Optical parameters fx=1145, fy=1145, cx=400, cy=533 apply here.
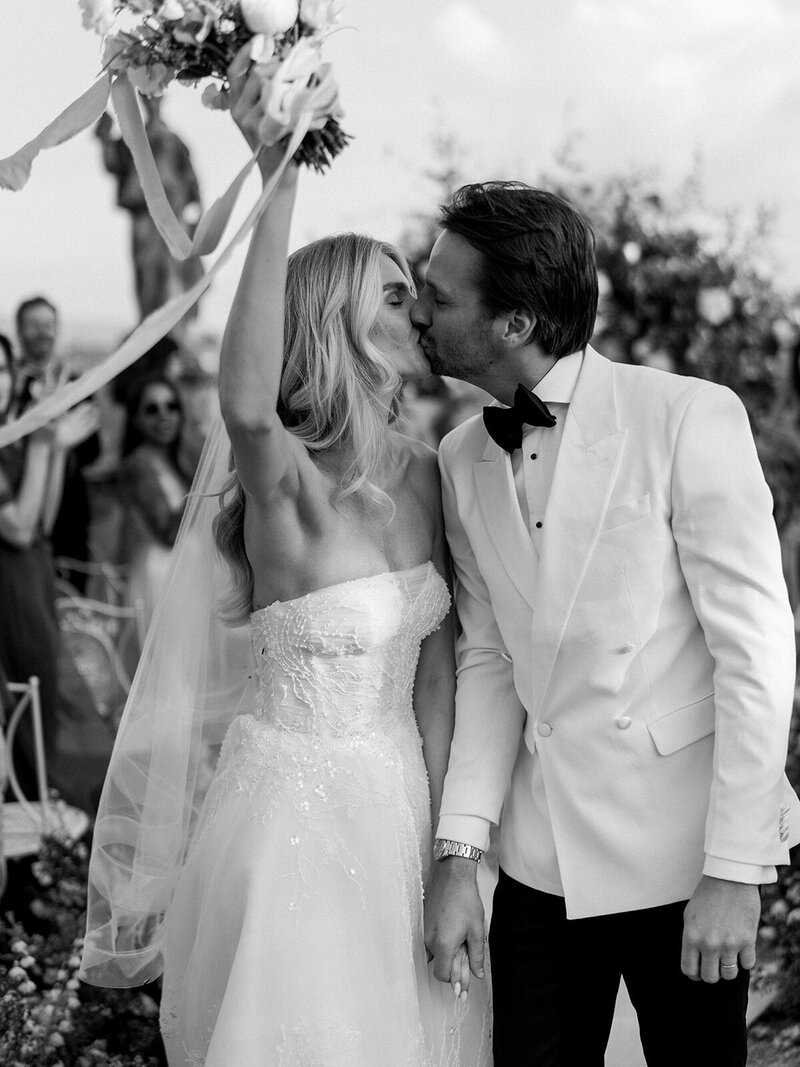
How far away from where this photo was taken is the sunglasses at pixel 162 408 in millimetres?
5008

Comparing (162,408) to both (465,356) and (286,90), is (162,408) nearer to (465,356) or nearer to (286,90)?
(465,356)

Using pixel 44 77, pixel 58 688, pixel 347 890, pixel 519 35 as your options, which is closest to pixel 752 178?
pixel 519 35

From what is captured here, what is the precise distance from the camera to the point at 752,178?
6082 millimetres

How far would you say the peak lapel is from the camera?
243 centimetres

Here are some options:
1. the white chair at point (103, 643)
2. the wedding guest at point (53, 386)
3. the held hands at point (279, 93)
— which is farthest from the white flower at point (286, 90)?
the white chair at point (103, 643)

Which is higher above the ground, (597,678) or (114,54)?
(114,54)

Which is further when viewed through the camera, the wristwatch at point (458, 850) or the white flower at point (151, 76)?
the wristwatch at point (458, 850)

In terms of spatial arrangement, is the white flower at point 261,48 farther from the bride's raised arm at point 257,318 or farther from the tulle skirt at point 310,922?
the tulle skirt at point 310,922

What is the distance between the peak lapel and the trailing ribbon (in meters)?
0.87

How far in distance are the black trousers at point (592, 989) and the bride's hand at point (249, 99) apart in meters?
1.65

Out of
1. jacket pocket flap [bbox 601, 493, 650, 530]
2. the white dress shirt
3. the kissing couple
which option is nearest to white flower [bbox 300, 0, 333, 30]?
the kissing couple

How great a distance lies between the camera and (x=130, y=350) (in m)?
1.88

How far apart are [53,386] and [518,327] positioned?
8.80 ft

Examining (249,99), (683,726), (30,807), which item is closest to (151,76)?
(249,99)
